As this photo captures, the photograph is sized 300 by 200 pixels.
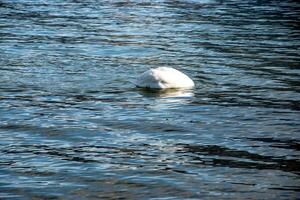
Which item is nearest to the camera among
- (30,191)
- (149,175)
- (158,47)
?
(30,191)

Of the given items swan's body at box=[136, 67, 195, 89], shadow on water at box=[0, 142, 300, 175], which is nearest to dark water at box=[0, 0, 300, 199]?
shadow on water at box=[0, 142, 300, 175]

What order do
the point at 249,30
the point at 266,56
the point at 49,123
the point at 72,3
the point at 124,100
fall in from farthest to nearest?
the point at 72,3, the point at 249,30, the point at 266,56, the point at 124,100, the point at 49,123

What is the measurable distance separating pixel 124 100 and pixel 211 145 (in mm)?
3035

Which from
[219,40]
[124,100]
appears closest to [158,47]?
[219,40]

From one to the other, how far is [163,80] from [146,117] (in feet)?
7.15

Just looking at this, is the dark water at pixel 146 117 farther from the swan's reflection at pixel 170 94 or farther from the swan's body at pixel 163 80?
the swan's body at pixel 163 80

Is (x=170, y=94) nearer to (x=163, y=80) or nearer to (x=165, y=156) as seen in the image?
(x=163, y=80)

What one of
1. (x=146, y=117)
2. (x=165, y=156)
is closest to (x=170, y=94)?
(x=146, y=117)

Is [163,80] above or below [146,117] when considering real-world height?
above

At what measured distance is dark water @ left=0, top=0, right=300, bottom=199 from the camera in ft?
24.6

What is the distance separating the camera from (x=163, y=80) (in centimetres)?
1256

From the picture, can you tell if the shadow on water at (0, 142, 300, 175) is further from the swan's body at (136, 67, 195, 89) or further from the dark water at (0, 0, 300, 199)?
the swan's body at (136, 67, 195, 89)

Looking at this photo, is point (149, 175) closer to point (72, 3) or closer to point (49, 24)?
point (49, 24)

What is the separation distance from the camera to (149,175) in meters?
7.71
